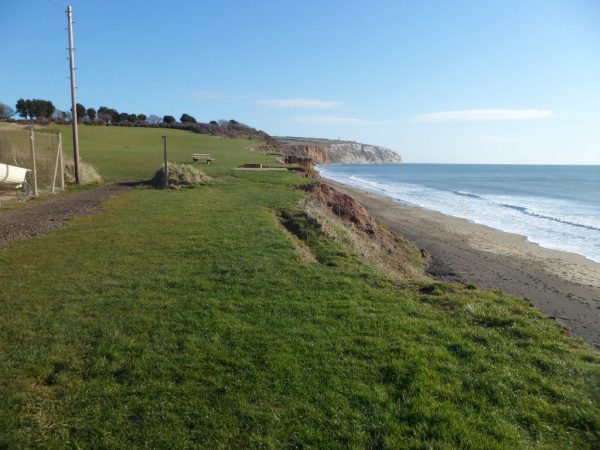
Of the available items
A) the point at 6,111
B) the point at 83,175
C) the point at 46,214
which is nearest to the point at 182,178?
the point at 83,175

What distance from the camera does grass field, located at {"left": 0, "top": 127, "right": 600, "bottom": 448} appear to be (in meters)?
3.50

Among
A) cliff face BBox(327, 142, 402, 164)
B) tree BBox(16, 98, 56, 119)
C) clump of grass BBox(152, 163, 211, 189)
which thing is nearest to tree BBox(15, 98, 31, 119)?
tree BBox(16, 98, 56, 119)

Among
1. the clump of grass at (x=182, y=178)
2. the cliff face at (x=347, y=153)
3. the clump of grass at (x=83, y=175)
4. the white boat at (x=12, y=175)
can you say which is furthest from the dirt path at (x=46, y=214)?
the cliff face at (x=347, y=153)

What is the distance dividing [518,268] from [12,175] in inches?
650

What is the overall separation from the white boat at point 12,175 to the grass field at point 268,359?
8.24 m

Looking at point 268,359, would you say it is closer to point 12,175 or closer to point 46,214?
point 46,214

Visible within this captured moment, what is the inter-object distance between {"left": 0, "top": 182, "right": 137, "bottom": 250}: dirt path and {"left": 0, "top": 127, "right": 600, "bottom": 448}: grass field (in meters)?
1.79

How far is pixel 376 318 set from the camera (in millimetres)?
5617

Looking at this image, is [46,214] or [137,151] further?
[137,151]

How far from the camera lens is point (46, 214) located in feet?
39.4

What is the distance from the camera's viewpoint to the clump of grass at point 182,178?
18.4m

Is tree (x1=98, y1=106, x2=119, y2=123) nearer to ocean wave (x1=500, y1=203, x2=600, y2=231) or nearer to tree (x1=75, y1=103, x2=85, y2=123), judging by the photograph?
tree (x1=75, y1=103, x2=85, y2=123)

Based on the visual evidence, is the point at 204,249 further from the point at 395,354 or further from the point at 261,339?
the point at 395,354

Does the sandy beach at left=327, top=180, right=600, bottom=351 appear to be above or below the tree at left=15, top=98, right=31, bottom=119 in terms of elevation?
below
